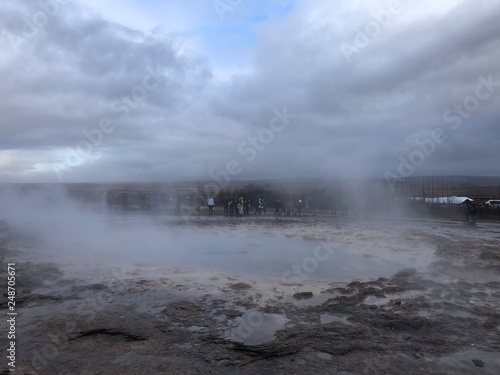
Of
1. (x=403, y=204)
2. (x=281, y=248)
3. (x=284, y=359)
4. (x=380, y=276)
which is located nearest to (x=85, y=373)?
(x=284, y=359)

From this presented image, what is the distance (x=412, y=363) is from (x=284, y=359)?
1.36m

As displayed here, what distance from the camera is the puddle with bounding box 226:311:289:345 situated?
4.61m

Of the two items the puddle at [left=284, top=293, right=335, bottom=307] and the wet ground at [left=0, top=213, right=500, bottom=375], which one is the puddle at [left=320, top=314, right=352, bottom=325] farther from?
the puddle at [left=284, top=293, right=335, bottom=307]

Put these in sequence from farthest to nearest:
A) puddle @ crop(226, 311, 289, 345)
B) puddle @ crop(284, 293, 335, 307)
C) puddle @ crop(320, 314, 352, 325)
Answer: puddle @ crop(284, 293, 335, 307) → puddle @ crop(320, 314, 352, 325) → puddle @ crop(226, 311, 289, 345)

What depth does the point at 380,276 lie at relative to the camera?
8.09 m

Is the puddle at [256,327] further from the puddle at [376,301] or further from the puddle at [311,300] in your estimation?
the puddle at [376,301]

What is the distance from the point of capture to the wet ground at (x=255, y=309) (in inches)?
160

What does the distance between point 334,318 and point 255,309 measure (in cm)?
116

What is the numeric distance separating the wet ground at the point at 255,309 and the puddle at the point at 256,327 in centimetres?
2

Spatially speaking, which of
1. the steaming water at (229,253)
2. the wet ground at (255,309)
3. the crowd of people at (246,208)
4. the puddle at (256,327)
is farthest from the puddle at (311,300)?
the crowd of people at (246,208)

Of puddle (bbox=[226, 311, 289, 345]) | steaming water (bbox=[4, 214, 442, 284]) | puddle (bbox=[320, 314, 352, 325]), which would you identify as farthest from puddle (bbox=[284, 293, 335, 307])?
steaming water (bbox=[4, 214, 442, 284])

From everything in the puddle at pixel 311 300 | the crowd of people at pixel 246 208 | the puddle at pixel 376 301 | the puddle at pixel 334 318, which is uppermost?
the crowd of people at pixel 246 208

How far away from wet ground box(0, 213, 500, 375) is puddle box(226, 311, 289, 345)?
25mm

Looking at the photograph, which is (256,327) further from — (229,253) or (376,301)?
(229,253)
